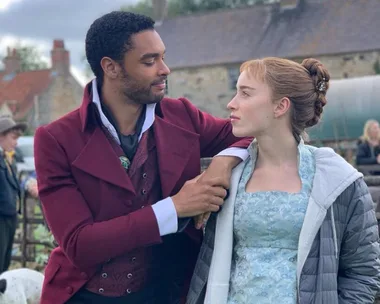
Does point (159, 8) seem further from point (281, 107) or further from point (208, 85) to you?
point (281, 107)

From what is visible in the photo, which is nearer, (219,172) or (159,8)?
(219,172)

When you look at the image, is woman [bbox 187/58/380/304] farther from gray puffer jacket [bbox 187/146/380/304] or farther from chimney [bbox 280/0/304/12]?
chimney [bbox 280/0/304/12]

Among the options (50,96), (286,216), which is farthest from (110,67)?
(50,96)

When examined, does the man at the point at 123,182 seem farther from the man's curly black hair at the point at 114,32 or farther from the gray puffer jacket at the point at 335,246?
the gray puffer jacket at the point at 335,246

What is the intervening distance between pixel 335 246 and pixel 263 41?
3409cm

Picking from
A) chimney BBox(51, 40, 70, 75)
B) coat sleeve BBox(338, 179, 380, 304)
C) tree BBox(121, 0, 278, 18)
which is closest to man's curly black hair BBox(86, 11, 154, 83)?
coat sleeve BBox(338, 179, 380, 304)

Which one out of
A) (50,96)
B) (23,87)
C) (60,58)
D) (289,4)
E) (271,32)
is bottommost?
(50,96)

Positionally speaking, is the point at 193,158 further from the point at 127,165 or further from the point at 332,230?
the point at 332,230

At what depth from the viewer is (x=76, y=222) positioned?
2377 mm

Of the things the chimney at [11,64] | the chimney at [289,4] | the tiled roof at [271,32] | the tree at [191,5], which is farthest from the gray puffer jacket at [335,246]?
the tree at [191,5]

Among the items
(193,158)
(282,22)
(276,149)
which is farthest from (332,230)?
(282,22)

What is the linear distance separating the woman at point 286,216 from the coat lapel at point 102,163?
38 centimetres

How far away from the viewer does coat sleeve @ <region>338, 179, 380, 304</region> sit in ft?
7.52

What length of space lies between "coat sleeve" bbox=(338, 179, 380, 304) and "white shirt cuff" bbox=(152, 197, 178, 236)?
60 cm
